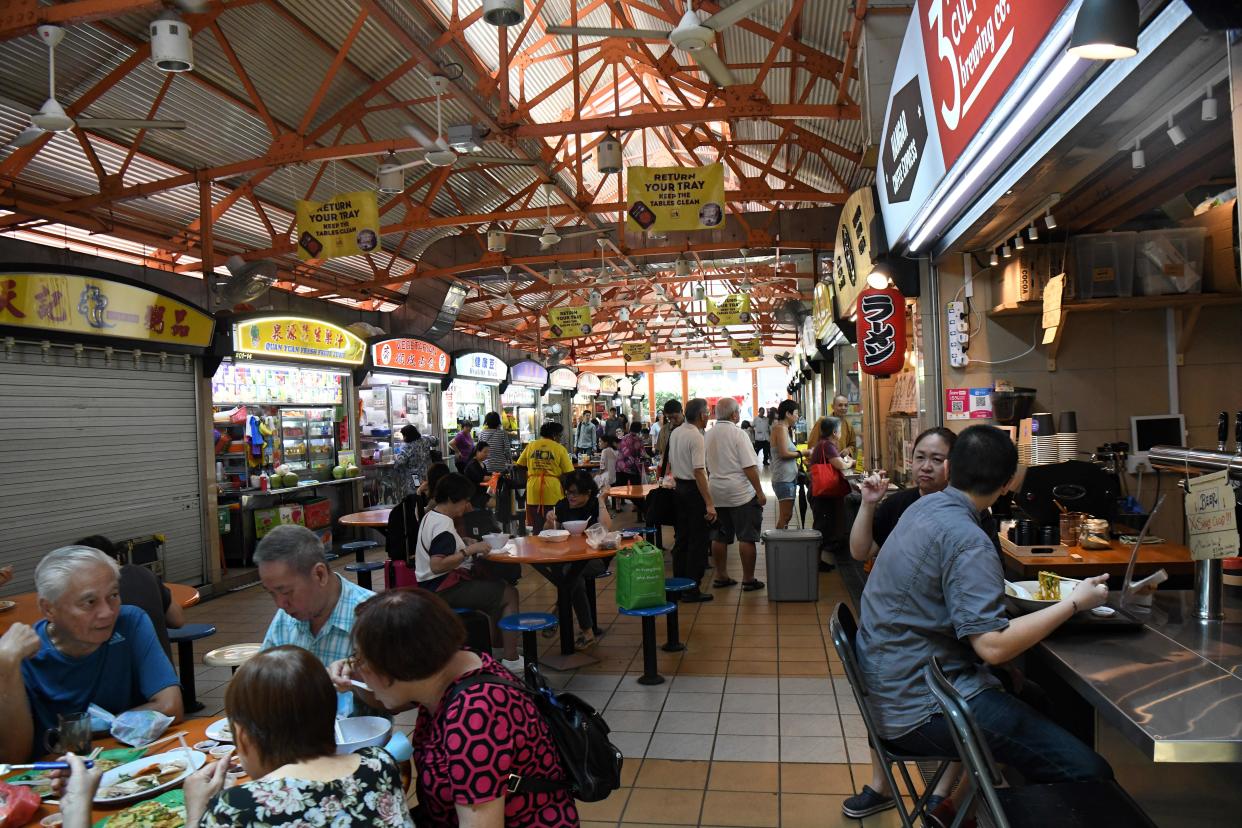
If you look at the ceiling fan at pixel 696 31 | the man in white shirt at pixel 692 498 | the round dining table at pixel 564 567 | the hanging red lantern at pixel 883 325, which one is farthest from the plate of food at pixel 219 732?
the hanging red lantern at pixel 883 325

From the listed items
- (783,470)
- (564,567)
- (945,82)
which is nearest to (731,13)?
(945,82)

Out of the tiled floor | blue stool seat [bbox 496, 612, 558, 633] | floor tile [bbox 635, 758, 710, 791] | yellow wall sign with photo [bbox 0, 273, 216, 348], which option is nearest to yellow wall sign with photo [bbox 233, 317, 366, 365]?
yellow wall sign with photo [bbox 0, 273, 216, 348]

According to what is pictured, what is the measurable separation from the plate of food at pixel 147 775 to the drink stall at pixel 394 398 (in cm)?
1052

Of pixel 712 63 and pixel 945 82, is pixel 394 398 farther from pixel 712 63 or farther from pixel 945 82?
pixel 945 82

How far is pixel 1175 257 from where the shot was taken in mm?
5184

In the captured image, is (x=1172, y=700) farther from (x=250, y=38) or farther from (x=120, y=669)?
(x=250, y=38)

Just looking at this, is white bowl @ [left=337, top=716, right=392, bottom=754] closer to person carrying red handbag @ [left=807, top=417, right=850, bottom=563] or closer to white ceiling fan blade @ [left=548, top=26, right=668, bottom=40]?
white ceiling fan blade @ [left=548, top=26, right=668, bottom=40]

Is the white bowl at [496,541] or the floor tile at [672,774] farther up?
the white bowl at [496,541]

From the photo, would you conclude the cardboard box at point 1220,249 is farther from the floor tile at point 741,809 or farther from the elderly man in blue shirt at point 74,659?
the elderly man in blue shirt at point 74,659

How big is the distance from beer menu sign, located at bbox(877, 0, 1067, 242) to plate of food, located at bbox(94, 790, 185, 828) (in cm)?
307

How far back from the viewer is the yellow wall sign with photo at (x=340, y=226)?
816 centimetres

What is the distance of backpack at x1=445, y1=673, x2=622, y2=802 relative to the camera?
6.10ft

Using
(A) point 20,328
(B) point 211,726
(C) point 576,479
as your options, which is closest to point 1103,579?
(B) point 211,726

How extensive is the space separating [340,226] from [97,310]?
2374 mm
